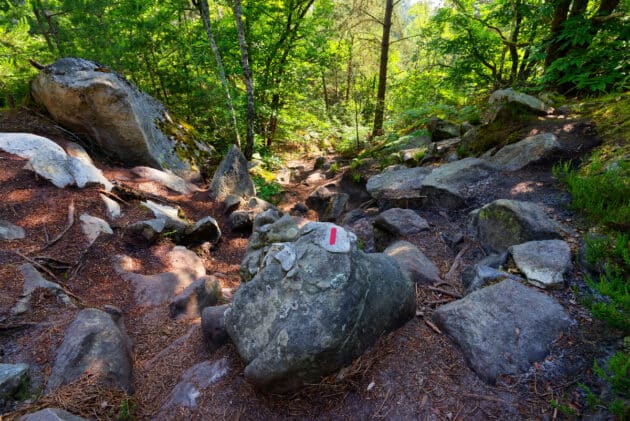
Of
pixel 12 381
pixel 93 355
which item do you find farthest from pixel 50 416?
pixel 93 355

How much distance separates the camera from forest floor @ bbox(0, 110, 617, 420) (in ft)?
7.35

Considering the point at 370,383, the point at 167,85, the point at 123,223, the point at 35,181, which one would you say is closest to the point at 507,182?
the point at 370,383

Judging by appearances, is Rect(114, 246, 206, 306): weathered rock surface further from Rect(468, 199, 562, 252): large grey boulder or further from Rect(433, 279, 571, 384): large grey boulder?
Rect(468, 199, 562, 252): large grey boulder

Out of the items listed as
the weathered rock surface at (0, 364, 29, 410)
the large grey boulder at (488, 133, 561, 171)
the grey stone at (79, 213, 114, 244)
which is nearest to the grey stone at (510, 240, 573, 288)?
the large grey boulder at (488, 133, 561, 171)

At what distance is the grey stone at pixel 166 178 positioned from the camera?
7.53 m

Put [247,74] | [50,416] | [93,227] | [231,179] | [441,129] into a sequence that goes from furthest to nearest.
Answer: [247,74] → [441,129] → [231,179] → [93,227] → [50,416]

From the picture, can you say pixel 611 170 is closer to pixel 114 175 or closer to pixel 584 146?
pixel 584 146

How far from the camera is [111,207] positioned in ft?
18.4

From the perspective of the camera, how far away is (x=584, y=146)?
4797 mm

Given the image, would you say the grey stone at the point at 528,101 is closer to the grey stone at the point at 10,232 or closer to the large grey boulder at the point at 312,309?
the large grey boulder at the point at 312,309

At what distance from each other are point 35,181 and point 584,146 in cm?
915

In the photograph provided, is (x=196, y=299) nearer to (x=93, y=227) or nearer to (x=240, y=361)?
(x=240, y=361)

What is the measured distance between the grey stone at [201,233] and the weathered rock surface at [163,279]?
1.86 ft

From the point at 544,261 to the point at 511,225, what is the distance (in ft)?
2.27
